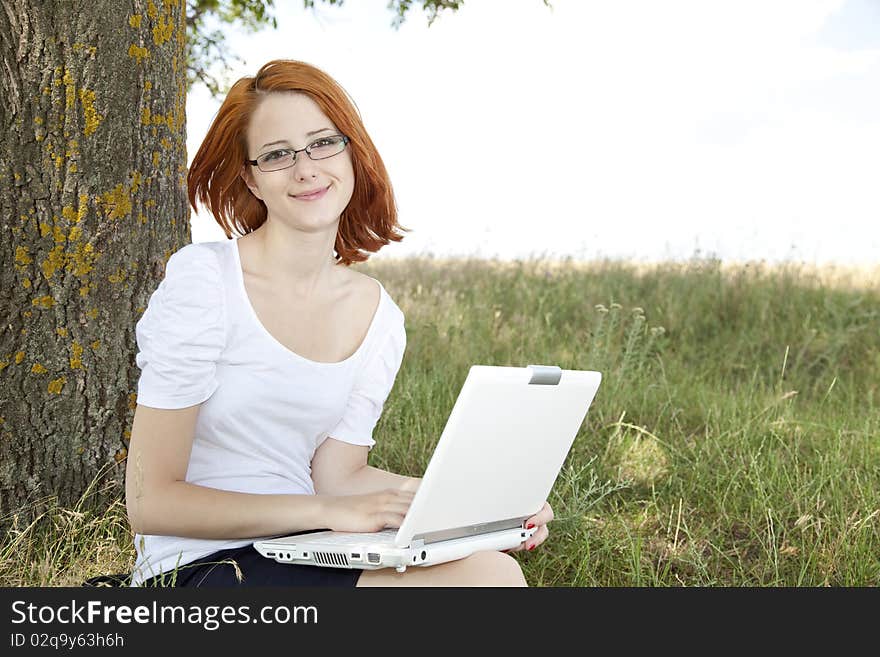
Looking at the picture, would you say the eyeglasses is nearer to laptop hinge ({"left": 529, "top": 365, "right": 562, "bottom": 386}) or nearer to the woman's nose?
the woman's nose

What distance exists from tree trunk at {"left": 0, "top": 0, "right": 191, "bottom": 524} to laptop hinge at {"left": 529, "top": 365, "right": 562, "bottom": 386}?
1.93 metres

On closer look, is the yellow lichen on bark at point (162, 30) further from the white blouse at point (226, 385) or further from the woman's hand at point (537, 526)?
the woman's hand at point (537, 526)

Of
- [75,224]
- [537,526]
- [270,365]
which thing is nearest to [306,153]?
[270,365]

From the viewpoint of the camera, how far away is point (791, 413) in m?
4.73

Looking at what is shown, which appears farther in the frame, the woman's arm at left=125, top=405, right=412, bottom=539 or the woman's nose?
the woman's nose

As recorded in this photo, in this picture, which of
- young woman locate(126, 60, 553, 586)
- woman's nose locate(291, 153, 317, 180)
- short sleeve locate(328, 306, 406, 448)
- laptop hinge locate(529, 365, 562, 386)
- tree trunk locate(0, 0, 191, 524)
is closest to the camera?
laptop hinge locate(529, 365, 562, 386)

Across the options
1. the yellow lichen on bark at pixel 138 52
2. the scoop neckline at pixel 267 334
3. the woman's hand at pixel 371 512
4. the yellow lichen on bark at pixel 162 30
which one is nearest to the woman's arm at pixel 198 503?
the woman's hand at pixel 371 512

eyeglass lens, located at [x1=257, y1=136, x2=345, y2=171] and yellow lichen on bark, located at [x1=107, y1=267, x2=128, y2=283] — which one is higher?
eyeglass lens, located at [x1=257, y1=136, x2=345, y2=171]

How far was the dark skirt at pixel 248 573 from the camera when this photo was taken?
200 centimetres

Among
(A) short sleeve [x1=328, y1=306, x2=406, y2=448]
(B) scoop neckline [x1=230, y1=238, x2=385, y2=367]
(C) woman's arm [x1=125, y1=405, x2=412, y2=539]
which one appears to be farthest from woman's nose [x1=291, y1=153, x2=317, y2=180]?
(C) woman's arm [x1=125, y1=405, x2=412, y2=539]

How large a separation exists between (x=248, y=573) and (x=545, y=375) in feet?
2.57

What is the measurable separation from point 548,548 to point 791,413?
190 cm

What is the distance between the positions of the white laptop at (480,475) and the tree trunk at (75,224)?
1547mm

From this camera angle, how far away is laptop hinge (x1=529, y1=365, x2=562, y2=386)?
6.27ft
